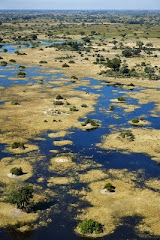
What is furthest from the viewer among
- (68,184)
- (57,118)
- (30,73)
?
(30,73)

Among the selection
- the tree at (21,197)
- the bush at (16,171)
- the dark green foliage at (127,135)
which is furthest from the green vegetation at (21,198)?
the dark green foliage at (127,135)

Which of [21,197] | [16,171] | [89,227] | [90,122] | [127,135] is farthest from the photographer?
[90,122]

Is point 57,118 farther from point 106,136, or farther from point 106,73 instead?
point 106,73

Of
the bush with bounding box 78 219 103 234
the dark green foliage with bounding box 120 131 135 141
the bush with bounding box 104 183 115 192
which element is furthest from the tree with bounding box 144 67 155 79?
the bush with bounding box 78 219 103 234

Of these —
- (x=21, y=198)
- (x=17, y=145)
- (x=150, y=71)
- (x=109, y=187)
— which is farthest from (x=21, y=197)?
(x=150, y=71)

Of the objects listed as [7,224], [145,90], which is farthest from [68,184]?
[145,90]

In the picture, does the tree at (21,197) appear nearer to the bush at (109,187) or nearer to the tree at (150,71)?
the bush at (109,187)

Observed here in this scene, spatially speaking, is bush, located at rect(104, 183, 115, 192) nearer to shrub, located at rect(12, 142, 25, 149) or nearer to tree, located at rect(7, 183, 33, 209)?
tree, located at rect(7, 183, 33, 209)

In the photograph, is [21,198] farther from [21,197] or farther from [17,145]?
[17,145]
